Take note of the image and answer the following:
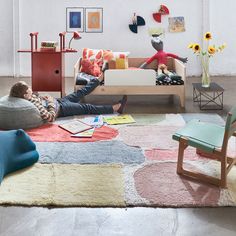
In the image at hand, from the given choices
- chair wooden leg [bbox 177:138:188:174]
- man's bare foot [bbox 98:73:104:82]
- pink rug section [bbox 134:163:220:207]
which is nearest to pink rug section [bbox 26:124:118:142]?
pink rug section [bbox 134:163:220:207]

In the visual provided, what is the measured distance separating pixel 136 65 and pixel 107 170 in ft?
10.6

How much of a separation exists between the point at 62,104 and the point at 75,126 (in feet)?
1.71

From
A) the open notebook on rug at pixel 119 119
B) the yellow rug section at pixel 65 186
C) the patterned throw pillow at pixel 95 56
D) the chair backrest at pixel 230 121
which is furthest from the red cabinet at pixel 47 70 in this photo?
the chair backrest at pixel 230 121

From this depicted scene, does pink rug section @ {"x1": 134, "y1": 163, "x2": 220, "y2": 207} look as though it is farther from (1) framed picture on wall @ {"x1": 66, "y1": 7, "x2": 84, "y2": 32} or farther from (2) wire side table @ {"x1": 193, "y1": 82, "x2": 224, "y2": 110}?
(1) framed picture on wall @ {"x1": 66, "y1": 7, "x2": 84, "y2": 32}

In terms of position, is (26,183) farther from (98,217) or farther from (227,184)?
(227,184)

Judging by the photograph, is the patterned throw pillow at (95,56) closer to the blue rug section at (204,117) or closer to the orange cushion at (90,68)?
the orange cushion at (90,68)

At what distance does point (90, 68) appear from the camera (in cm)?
582

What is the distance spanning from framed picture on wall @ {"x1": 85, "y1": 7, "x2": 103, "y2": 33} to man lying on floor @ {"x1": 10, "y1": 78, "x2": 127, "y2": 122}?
7.37ft

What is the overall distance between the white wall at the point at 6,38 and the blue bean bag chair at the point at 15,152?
436cm

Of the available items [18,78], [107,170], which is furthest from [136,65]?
[107,170]

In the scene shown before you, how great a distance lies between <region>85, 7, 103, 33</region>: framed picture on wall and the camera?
723cm

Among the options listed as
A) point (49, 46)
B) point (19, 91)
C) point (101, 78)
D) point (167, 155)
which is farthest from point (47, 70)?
point (167, 155)

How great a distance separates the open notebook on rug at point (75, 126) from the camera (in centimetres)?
416

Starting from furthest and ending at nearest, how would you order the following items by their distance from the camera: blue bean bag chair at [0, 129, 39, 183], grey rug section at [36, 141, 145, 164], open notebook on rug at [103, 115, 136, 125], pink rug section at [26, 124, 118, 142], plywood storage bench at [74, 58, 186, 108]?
1. plywood storage bench at [74, 58, 186, 108]
2. open notebook on rug at [103, 115, 136, 125]
3. pink rug section at [26, 124, 118, 142]
4. grey rug section at [36, 141, 145, 164]
5. blue bean bag chair at [0, 129, 39, 183]
